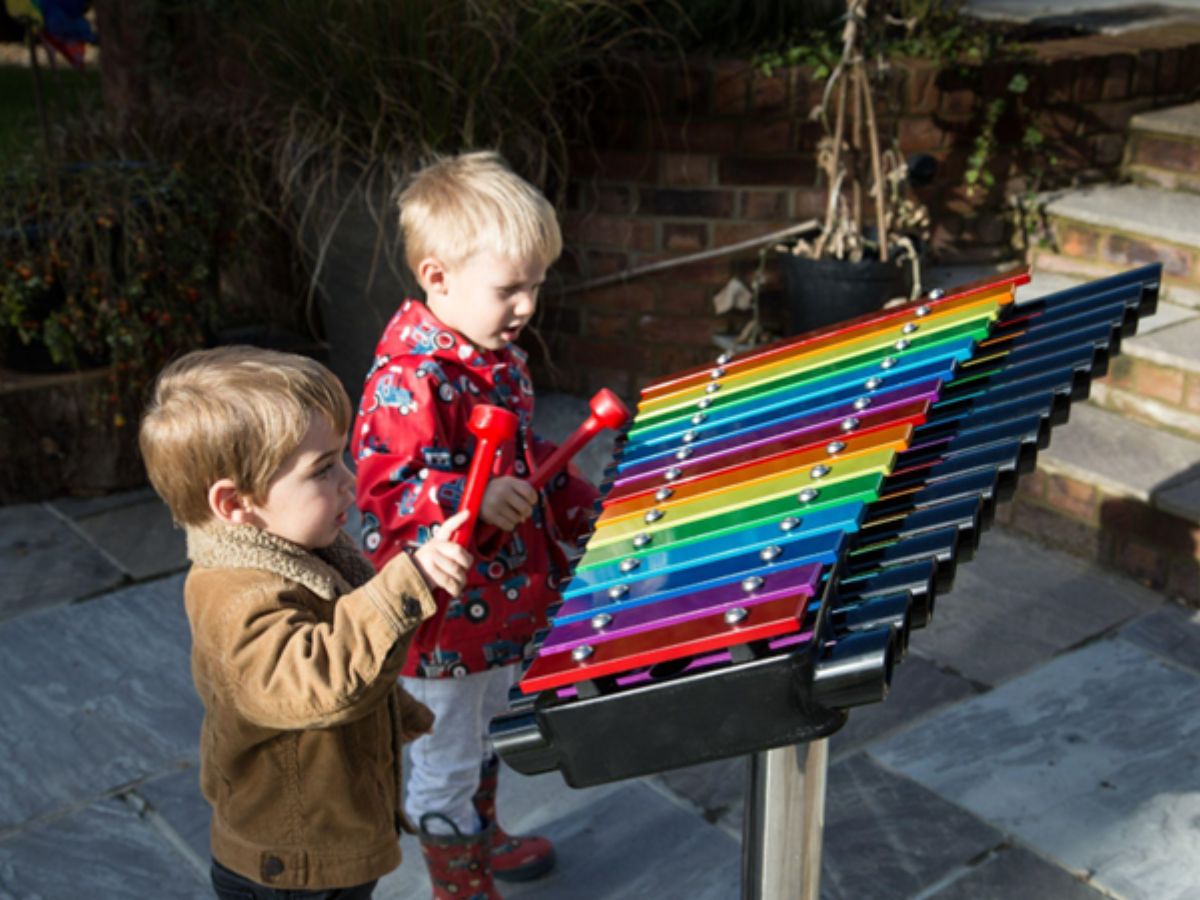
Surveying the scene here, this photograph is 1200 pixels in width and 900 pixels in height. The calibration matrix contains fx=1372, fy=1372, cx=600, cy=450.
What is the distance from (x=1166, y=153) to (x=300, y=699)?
419cm

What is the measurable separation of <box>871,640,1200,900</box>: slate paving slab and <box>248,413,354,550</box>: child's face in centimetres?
159

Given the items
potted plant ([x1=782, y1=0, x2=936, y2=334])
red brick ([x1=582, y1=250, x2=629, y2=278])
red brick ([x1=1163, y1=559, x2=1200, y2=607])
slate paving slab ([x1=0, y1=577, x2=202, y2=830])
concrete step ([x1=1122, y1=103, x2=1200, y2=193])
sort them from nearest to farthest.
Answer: slate paving slab ([x1=0, y1=577, x2=202, y2=830]), red brick ([x1=1163, y1=559, x2=1200, y2=607]), potted plant ([x1=782, y1=0, x2=936, y2=334]), red brick ([x1=582, y1=250, x2=629, y2=278]), concrete step ([x1=1122, y1=103, x2=1200, y2=193])

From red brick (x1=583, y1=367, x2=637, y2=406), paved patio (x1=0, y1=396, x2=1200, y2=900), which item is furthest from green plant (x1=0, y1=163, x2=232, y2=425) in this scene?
red brick (x1=583, y1=367, x2=637, y2=406)

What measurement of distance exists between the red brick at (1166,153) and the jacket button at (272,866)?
4.13 metres

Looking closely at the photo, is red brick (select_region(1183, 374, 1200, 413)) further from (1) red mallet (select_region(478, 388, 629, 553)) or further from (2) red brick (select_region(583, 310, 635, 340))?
(1) red mallet (select_region(478, 388, 629, 553))

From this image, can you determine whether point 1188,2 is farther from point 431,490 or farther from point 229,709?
point 229,709

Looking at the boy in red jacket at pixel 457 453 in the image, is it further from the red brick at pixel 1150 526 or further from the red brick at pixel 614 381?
the red brick at pixel 614 381

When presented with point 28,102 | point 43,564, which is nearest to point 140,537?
point 43,564

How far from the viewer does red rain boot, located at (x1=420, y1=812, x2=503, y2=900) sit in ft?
7.61

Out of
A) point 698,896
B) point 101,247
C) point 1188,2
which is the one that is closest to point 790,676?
point 698,896

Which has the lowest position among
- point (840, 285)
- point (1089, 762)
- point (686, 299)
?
point (1089, 762)

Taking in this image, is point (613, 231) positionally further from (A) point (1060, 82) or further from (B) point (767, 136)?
(A) point (1060, 82)

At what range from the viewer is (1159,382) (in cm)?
395

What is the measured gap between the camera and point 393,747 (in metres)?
1.92
